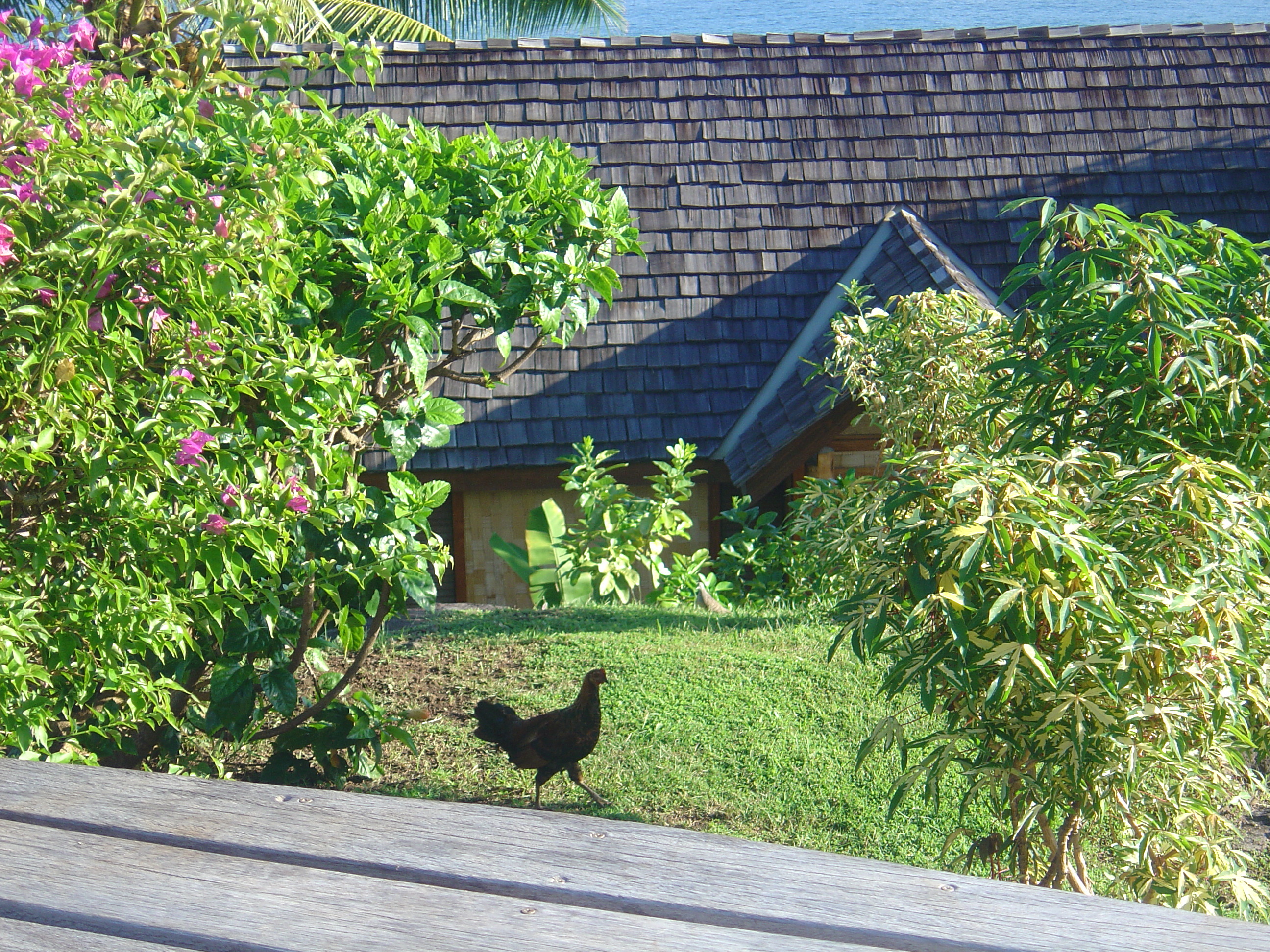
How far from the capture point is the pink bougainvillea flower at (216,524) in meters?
2.65

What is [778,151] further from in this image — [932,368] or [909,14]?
[909,14]

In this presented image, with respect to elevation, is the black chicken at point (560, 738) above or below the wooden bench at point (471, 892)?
below

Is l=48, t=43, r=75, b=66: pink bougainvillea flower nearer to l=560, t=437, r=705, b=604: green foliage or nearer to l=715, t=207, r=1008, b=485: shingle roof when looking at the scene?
l=560, t=437, r=705, b=604: green foliage

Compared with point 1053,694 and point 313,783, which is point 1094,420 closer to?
point 1053,694

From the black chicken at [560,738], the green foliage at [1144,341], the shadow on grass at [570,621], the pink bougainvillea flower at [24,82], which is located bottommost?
the black chicken at [560,738]

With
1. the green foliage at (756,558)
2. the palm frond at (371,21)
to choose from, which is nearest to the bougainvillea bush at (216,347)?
the green foliage at (756,558)

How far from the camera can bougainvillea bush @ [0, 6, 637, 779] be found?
2.33 meters

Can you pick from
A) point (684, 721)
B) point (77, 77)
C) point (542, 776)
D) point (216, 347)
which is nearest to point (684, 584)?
point (684, 721)

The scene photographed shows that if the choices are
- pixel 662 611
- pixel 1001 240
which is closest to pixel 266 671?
pixel 662 611

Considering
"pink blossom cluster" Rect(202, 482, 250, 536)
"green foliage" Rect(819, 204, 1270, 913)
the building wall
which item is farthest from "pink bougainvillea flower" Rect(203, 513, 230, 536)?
the building wall

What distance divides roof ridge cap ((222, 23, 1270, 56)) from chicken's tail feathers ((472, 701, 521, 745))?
6785mm

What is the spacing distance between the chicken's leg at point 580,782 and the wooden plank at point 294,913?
2.71 meters

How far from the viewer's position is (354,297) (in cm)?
325

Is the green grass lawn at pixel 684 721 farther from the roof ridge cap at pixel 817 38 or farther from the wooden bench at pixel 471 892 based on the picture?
the roof ridge cap at pixel 817 38
